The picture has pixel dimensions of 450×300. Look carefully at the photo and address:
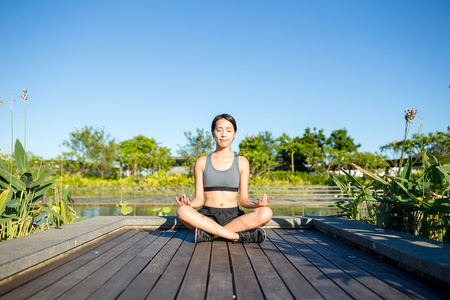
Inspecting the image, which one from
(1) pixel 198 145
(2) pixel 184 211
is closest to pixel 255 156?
(1) pixel 198 145

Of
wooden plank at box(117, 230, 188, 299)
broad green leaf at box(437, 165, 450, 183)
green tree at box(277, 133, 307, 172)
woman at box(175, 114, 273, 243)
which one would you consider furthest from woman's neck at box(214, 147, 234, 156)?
green tree at box(277, 133, 307, 172)

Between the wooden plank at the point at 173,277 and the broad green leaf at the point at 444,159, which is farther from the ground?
the broad green leaf at the point at 444,159

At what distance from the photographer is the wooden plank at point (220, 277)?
1.60m

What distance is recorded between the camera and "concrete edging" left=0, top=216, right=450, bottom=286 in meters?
1.80

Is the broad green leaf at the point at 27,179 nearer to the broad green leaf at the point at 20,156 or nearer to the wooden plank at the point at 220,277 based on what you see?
the broad green leaf at the point at 20,156

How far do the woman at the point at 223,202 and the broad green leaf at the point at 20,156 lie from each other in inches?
64.1

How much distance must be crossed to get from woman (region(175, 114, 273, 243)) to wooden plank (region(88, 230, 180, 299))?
38cm

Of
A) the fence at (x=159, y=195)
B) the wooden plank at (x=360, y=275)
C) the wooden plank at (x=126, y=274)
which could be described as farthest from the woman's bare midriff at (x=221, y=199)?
the fence at (x=159, y=195)

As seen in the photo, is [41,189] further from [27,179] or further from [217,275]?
[217,275]

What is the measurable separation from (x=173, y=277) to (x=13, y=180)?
192cm

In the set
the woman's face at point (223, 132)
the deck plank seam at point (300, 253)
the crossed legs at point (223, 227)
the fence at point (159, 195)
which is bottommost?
the fence at point (159, 195)

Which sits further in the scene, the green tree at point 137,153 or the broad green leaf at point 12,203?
the green tree at point 137,153

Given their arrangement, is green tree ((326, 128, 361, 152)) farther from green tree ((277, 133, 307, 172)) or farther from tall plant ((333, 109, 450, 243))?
tall plant ((333, 109, 450, 243))

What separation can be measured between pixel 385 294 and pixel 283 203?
11.5 m
